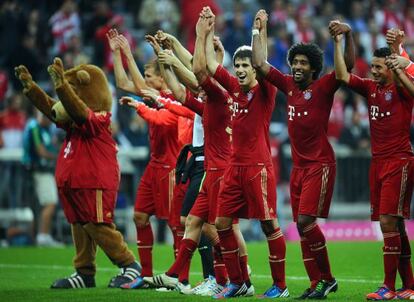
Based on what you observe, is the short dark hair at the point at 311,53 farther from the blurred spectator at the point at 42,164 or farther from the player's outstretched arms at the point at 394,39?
the blurred spectator at the point at 42,164

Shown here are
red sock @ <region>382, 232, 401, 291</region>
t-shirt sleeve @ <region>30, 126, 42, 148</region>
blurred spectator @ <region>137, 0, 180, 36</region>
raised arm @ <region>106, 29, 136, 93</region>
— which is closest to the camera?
red sock @ <region>382, 232, 401, 291</region>

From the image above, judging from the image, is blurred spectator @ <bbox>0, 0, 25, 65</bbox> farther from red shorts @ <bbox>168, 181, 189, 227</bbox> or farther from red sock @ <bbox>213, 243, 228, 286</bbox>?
red sock @ <bbox>213, 243, 228, 286</bbox>

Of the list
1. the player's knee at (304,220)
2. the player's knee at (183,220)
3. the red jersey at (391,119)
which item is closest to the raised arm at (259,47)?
the red jersey at (391,119)

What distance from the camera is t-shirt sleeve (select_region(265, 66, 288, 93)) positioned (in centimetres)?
1106

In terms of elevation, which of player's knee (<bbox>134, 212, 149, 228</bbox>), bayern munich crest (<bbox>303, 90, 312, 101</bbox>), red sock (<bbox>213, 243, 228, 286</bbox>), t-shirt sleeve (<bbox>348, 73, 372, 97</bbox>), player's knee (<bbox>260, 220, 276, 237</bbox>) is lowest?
red sock (<bbox>213, 243, 228, 286</bbox>)

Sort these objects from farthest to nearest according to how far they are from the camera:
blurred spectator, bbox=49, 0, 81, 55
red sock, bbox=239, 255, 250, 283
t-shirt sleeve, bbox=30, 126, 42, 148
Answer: blurred spectator, bbox=49, 0, 81, 55 → t-shirt sleeve, bbox=30, 126, 42, 148 → red sock, bbox=239, 255, 250, 283

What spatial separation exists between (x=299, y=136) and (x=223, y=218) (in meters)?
1.10

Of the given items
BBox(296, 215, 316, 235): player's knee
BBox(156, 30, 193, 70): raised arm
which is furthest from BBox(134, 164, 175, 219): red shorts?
BBox(296, 215, 316, 235): player's knee

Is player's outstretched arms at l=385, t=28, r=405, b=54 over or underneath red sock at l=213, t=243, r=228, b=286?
→ over

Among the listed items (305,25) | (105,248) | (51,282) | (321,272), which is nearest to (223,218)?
(321,272)

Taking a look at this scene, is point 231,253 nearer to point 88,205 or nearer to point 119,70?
point 88,205

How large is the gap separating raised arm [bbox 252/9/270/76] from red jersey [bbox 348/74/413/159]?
85cm

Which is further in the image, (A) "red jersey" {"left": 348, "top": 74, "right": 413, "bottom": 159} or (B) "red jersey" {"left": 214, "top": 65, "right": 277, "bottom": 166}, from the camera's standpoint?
(B) "red jersey" {"left": 214, "top": 65, "right": 277, "bottom": 166}

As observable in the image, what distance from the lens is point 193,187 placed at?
12.3m
